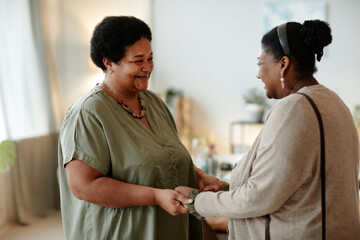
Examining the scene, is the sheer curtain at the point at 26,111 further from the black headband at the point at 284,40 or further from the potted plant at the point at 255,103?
the black headband at the point at 284,40

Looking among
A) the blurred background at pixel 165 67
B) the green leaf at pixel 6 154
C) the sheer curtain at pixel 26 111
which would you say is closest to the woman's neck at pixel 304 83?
the blurred background at pixel 165 67

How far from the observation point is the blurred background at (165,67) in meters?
3.77

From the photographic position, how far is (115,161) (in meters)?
1.38

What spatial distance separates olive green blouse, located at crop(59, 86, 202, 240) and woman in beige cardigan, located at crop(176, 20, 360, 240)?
0.34m

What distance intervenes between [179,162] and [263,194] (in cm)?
49

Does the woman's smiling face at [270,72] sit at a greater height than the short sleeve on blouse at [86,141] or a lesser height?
greater

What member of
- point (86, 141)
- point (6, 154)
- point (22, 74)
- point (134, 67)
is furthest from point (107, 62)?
point (22, 74)

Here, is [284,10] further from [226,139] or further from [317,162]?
[317,162]

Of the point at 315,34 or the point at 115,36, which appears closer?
the point at 315,34

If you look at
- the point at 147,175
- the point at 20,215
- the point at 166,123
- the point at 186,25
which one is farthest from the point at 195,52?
the point at 147,175

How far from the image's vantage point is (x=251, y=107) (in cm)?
500

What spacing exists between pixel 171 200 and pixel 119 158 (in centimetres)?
25

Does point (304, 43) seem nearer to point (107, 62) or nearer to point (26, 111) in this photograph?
point (107, 62)

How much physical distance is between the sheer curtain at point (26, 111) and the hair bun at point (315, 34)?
10.3 ft
